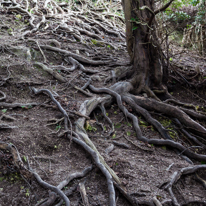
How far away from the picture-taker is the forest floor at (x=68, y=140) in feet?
9.63

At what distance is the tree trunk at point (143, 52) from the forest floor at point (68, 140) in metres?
0.79

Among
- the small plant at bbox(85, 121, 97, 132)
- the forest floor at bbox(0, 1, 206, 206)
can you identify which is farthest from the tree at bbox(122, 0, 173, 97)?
the small plant at bbox(85, 121, 97, 132)

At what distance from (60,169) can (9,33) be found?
621 centimetres

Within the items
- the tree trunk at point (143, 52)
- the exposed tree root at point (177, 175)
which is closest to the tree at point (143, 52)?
Answer: the tree trunk at point (143, 52)

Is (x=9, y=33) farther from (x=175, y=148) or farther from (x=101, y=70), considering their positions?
(x=175, y=148)

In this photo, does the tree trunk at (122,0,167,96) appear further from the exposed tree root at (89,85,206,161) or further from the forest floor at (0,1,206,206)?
the forest floor at (0,1,206,206)

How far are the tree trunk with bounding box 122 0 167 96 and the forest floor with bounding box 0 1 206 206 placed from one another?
2.58ft

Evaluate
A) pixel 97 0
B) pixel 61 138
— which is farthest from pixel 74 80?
pixel 97 0

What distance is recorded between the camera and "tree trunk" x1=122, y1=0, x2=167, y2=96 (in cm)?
541

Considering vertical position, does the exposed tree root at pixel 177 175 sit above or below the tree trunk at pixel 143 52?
below

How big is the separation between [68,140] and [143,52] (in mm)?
3160

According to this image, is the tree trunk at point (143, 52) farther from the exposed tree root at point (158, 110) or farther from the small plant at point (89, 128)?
the small plant at point (89, 128)

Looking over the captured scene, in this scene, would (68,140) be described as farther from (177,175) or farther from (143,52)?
(143,52)

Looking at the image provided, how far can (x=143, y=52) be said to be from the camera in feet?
18.3
